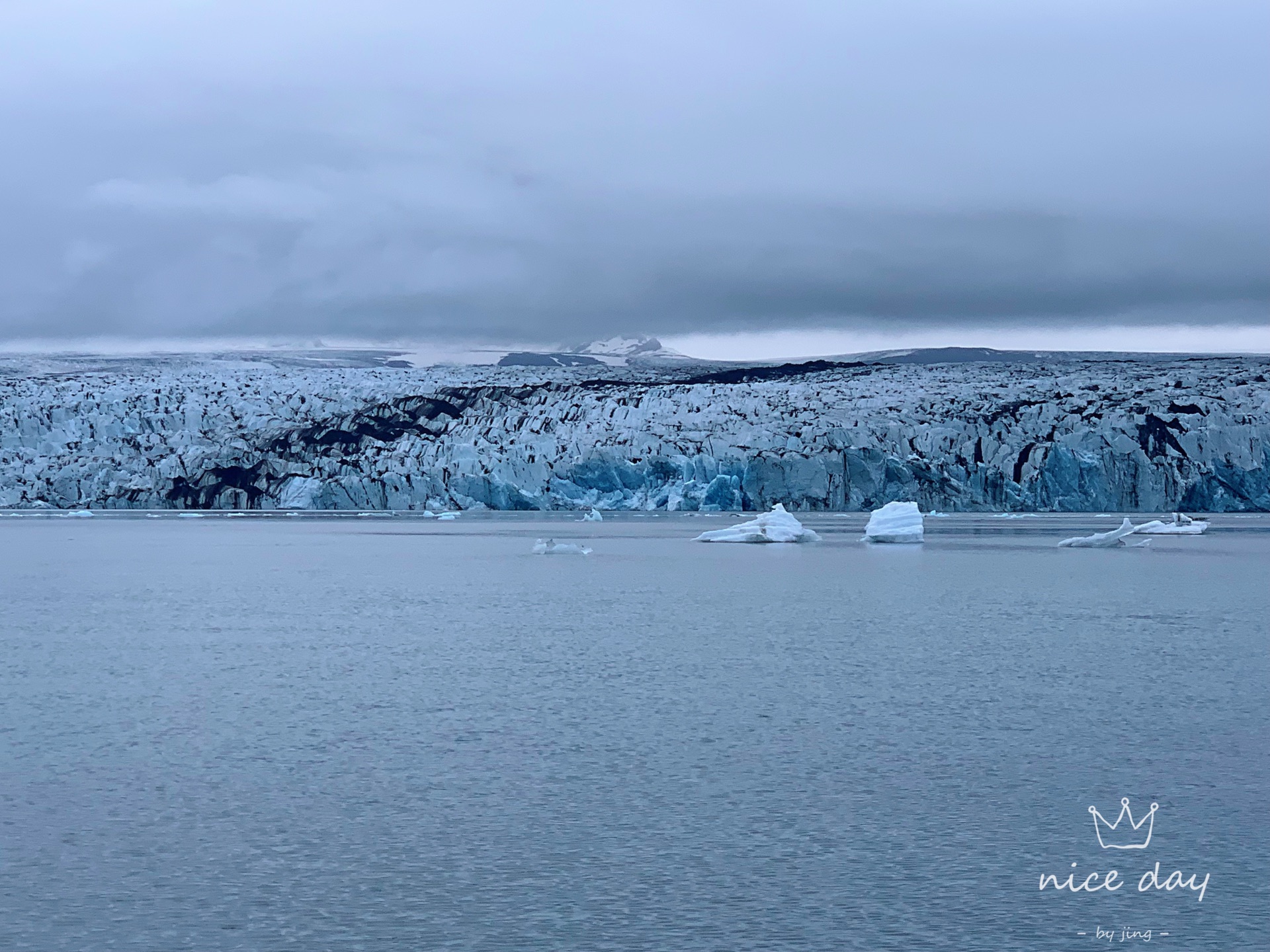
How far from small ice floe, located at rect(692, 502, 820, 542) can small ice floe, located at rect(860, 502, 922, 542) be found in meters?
1.27

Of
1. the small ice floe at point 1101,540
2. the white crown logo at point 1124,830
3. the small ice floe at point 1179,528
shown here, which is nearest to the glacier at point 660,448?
the small ice floe at point 1179,528

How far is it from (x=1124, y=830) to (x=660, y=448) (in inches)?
1565

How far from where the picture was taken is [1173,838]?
4.68 m

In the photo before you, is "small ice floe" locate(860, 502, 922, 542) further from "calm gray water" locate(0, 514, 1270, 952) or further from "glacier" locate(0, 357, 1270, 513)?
"calm gray water" locate(0, 514, 1270, 952)

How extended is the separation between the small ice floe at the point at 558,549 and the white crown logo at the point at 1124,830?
669 inches

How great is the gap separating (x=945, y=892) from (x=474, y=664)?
17.9 feet

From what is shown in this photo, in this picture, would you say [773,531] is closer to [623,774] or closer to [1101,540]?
[1101,540]

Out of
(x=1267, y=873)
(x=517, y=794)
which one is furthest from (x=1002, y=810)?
(x=517, y=794)

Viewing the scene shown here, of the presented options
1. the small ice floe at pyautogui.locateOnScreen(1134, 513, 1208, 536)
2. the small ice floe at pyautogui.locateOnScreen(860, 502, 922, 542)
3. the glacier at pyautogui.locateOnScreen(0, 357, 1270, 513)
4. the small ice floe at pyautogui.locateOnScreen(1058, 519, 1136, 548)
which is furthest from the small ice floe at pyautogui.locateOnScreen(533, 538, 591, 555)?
the glacier at pyautogui.locateOnScreen(0, 357, 1270, 513)

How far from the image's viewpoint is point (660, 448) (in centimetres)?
4447

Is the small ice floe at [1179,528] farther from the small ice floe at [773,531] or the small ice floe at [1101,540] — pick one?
the small ice floe at [773,531]

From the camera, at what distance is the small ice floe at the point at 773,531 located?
2761cm

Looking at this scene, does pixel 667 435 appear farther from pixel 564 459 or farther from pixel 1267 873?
pixel 1267 873

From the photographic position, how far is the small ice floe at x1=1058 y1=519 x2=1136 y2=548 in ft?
84.4
